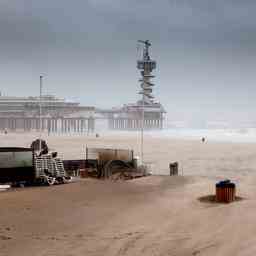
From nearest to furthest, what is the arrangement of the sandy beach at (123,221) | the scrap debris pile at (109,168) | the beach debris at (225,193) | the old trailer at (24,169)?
the sandy beach at (123,221)
the beach debris at (225,193)
the old trailer at (24,169)
the scrap debris pile at (109,168)

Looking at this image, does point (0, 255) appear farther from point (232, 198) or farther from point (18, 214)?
point (232, 198)

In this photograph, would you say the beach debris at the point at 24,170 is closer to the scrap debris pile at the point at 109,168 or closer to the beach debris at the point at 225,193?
the scrap debris pile at the point at 109,168

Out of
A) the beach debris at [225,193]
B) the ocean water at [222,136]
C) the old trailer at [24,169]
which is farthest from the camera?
the ocean water at [222,136]

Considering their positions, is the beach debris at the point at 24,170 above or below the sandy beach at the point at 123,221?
above

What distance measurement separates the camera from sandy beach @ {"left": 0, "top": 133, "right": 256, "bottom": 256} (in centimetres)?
1072

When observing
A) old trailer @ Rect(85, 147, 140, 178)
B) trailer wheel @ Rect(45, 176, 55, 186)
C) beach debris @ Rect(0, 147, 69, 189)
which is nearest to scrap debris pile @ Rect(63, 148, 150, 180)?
old trailer @ Rect(85, 147, 140, 178)

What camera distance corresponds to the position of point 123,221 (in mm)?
13805

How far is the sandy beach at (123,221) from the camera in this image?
10.7m

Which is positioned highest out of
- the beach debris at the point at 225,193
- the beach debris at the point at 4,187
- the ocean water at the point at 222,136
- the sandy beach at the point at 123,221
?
the beach debris at the point at 225,193

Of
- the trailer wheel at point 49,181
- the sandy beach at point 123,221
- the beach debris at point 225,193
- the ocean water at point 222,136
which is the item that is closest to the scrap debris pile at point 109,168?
the sandy beach at point 123,221

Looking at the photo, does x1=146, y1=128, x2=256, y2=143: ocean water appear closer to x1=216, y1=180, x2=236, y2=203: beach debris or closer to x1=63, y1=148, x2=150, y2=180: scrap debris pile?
x1=63, y1=148, x2=150, y2=180: scrap debris pile

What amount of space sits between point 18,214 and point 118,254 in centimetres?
571

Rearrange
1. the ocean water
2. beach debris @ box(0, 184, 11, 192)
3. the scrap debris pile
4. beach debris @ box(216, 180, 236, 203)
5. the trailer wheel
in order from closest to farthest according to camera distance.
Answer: beach debris @ box(216, 180, 236, 203)
beach debris @ box(0, 184, 11, 192)
the trailer wheel
the scrap debris pile
the ocean water

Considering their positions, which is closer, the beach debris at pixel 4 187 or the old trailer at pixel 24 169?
the beach debris at pixel 4 187
